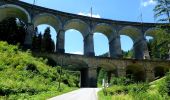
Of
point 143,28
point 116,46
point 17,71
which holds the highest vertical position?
point 143,28

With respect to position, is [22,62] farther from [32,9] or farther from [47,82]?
[32,9]

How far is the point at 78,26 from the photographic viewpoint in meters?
49.0

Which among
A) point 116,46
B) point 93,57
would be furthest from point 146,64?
point 93,57

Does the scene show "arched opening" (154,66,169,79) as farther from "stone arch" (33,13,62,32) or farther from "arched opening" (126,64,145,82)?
"stone arch" (33,13,62,32)

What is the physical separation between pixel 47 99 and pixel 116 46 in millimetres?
30794

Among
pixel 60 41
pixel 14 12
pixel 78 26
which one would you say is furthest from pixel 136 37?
pixel 14 12

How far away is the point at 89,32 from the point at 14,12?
14.3 meters

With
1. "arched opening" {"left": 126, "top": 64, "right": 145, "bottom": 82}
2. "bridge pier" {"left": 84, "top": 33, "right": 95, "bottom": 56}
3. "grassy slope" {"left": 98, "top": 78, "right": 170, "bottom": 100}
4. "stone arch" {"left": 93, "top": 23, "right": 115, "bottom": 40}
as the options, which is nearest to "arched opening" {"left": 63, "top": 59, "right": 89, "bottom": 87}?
"bridge pier" {"left": 84, "top": 33, "right": 95, "bottom": 56}

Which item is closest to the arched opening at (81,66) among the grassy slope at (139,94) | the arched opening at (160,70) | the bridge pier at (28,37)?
the bridge pier at (28,37)

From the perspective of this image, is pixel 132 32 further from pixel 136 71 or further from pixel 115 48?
pixel 136 71

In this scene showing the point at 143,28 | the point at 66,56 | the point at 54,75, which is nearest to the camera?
the point at 54,75

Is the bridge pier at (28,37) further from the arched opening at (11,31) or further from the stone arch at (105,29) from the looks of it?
the stone arch at (105,29)

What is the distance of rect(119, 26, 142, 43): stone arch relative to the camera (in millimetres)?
51075

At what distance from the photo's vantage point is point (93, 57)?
42875 millimetres
